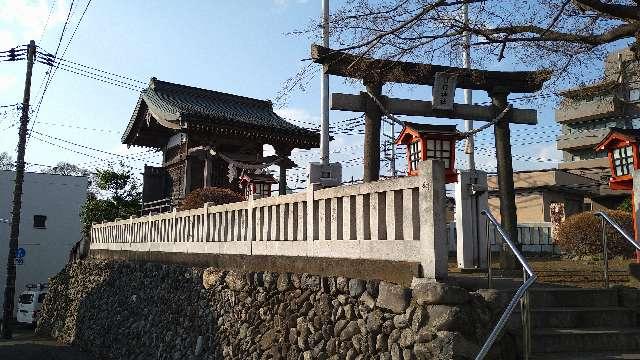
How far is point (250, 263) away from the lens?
28.5ft

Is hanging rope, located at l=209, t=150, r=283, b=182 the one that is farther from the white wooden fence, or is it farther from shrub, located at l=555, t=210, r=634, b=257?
shrub, located at l=555, t=210, r=634, b=257

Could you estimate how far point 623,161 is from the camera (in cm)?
996

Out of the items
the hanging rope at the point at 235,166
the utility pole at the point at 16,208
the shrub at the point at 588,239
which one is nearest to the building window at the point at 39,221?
the utility pole at the point at 16,208

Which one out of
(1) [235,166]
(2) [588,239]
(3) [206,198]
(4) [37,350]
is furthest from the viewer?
(1) [235,166]

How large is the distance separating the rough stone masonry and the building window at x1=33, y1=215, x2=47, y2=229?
19372mm

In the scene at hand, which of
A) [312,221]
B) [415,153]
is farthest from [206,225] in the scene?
[415,153]

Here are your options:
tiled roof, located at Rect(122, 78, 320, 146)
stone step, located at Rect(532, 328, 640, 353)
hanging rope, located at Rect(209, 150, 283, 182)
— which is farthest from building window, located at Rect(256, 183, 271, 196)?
stone step, located at Rect(532, 328, 640, 353)

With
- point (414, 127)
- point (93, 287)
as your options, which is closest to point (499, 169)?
point (414, 127)

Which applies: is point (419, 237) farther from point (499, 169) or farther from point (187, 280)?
point (187, 280)

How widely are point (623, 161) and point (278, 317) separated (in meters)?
7.54

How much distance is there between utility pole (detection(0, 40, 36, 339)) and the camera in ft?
63.3

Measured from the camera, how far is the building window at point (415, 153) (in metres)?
9.38

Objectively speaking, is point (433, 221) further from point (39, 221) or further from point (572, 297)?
point (39, 221)

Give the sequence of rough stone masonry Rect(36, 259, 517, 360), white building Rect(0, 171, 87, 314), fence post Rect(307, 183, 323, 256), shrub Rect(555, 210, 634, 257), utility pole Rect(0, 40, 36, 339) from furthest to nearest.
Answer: white building Rect(0, 171, 87, 314) → utility pole Rect(0, 40, 36, 339) → shrub Rect(555, 210, 634, 257) → fence post Rect(307, 183, 323, 256) → rough stone masonry Rect(36, 259, 517, 360)
